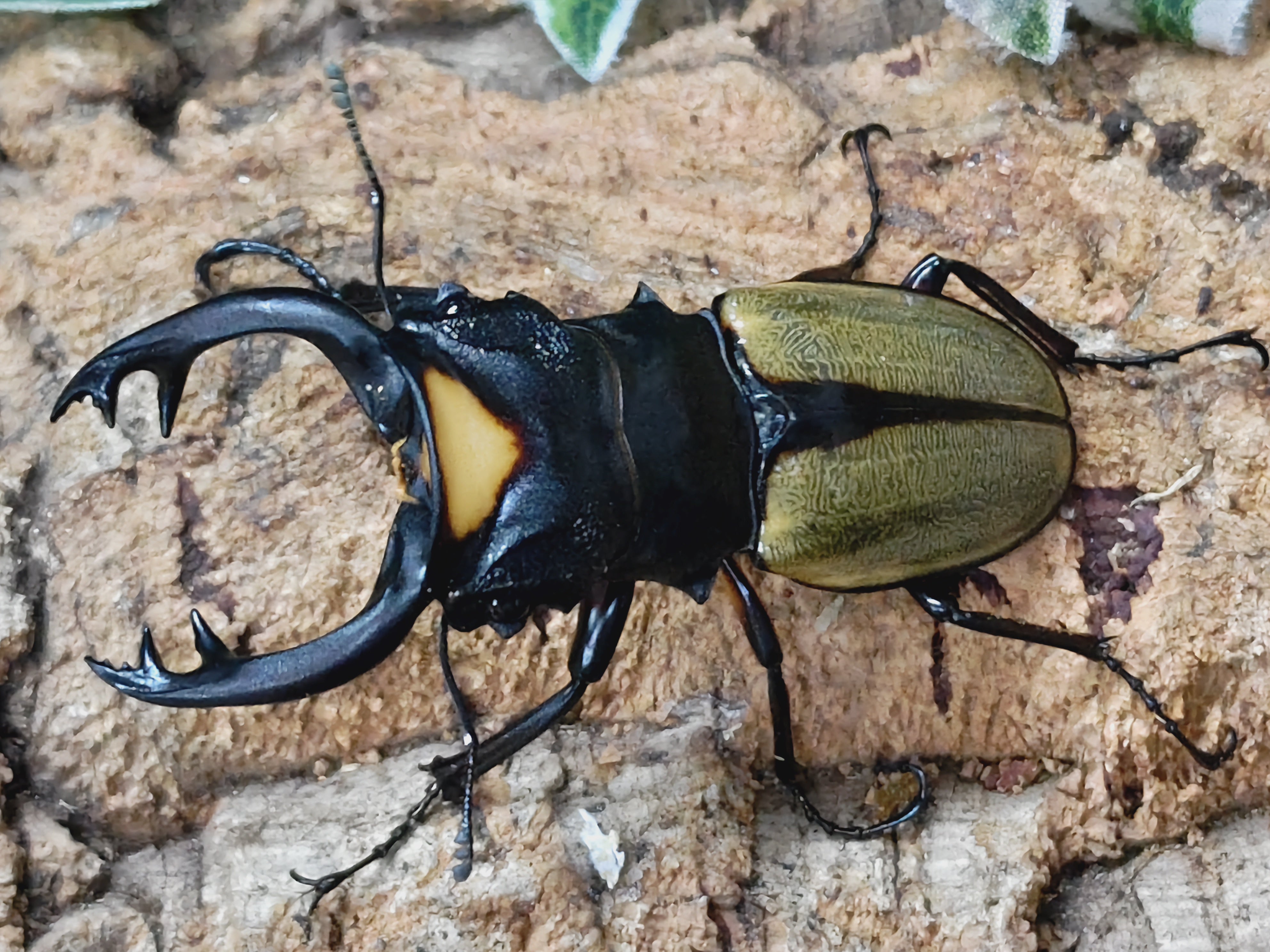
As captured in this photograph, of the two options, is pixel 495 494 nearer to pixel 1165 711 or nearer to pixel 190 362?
pixel 190 362

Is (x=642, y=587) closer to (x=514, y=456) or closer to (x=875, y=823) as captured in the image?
(x=514, y=456)

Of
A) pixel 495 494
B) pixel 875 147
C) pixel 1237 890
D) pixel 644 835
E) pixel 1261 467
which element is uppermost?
pixel 875 147

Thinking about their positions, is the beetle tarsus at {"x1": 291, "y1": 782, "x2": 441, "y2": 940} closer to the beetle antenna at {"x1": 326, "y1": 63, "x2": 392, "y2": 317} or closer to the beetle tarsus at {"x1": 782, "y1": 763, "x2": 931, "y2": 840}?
the beetle tarsus at {"x1": 782, "y1": 763, "x2": 931, "y2": 840}

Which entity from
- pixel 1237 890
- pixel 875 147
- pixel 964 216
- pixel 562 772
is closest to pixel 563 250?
→ pixel 875 147

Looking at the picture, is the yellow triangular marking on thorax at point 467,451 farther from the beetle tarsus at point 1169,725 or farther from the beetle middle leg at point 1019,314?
the beetle tarsus at point 1169,725

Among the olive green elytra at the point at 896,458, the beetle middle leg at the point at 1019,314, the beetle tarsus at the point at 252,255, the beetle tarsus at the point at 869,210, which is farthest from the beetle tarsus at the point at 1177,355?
the beetle tarsus at the point at 252,255
